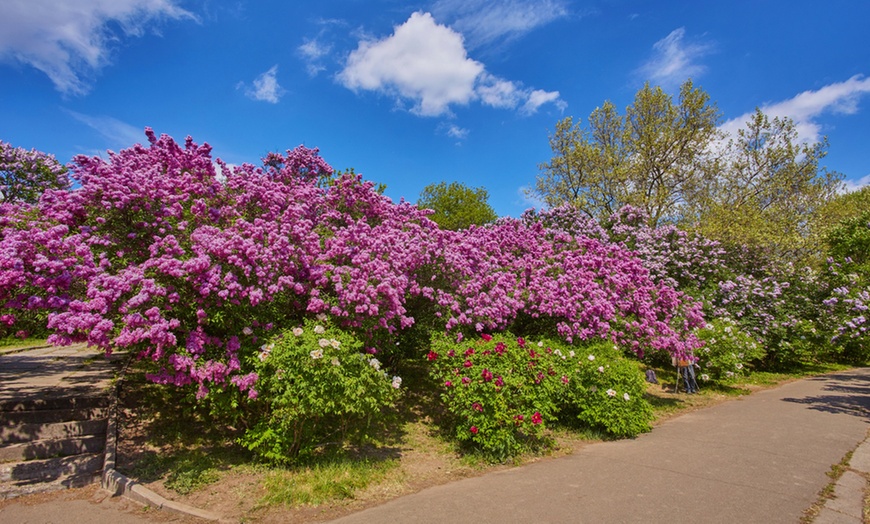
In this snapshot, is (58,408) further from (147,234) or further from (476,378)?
(476,378)

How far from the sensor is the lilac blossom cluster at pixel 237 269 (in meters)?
4.75

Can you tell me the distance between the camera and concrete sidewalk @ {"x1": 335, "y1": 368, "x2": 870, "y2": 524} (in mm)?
4477

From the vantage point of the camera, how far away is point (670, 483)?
5.29 m

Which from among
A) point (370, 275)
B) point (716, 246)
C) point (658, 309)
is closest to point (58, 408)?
point (370, 275)

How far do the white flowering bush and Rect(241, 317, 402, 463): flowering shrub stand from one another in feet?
32.7

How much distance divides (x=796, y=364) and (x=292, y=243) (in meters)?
21.3

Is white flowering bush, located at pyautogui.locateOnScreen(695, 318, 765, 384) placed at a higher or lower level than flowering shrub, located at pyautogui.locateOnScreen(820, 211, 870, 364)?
lower

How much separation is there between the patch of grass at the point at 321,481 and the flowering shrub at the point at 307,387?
258 millimetres

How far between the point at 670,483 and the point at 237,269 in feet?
18.4

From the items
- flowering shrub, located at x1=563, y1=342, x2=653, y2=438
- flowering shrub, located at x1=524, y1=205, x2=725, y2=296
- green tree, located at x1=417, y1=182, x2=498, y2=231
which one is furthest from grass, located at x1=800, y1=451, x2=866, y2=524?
green tree, located at x1=417, y1=182, x2=498, y2=231

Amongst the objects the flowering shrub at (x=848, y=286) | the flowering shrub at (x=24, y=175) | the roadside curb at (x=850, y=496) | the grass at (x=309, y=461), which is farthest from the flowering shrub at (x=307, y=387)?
the flowering shrub at (x=848, y=286)

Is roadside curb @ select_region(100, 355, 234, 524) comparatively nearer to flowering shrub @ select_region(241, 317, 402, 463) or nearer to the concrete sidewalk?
flowering shrub @ select_region(241, 317, 402, 463)

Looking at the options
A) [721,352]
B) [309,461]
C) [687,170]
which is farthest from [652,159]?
[309,461]

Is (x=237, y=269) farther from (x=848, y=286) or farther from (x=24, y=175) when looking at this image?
(x=848, y=286)
